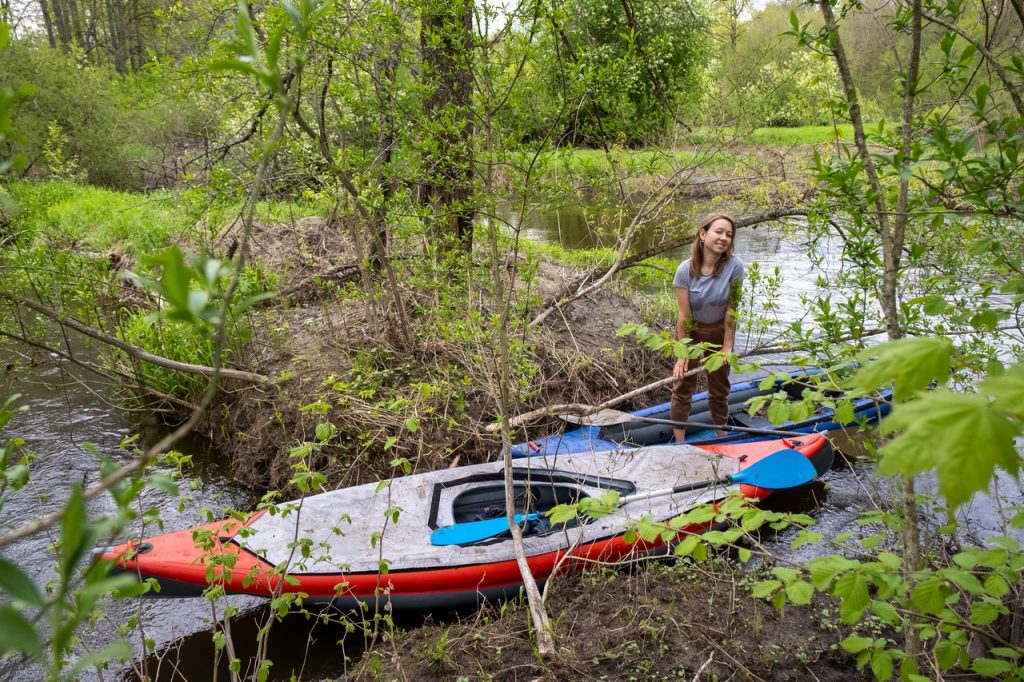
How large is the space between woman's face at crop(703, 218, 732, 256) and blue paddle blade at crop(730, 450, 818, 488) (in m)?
1.39

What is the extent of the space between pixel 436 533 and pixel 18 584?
3.18 meters

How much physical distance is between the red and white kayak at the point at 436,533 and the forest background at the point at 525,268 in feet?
1.20

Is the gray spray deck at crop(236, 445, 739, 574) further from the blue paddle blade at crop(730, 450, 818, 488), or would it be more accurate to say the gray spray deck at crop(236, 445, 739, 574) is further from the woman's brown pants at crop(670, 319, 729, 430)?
the woman's brown pants at crop(670, 319, 729, 430)

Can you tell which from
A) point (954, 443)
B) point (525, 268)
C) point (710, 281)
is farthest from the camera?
point (710, 281)

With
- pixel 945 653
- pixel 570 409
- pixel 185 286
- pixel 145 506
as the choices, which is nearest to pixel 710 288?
pixel 570 409

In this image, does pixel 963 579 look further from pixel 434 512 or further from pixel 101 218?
pixel 101 218

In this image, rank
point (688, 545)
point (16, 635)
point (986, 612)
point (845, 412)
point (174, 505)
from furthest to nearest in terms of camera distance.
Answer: point (174, 505)
point (688, 545)
point (845, 412)
point (986, 612)
point (16, 635)

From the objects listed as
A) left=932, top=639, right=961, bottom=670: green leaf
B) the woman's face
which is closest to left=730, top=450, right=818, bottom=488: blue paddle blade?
the woman's face

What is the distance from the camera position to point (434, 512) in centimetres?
392

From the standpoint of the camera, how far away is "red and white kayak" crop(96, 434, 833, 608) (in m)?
3.48

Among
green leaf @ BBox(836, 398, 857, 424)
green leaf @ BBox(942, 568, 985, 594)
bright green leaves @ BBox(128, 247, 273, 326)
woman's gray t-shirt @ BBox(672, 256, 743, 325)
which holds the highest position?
bright green leaves @ BBox(128, 247, 273, 326)

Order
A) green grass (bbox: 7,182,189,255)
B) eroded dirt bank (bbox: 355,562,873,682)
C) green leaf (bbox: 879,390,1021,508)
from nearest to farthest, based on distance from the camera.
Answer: green leaf (bbox: 879,390,1021,508) → eroded dirt bank (bbox: 355,562,873,682) → green grass (bbox: 7,182,189,255)

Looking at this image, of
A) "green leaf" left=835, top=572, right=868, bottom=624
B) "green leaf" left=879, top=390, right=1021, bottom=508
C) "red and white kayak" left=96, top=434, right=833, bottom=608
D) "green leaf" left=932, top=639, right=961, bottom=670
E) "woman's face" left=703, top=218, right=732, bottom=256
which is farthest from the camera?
"woman's face" left=703, top=218, right=732, bottom=256

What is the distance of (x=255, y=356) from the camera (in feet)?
18.8
